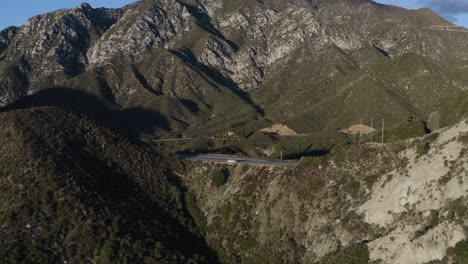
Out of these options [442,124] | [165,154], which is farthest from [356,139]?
[165,154]

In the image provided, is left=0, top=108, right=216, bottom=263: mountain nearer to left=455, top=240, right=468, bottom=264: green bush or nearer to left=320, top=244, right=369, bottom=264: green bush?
left=320, top=244, right=369, bottom=264: green bush

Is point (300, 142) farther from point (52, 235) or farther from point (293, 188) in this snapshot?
point (52, 235)

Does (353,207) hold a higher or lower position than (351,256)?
higher

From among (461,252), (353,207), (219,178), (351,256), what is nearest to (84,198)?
(219,178)

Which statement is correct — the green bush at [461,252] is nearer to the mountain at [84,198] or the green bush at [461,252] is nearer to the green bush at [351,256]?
the green bush at [351,256]

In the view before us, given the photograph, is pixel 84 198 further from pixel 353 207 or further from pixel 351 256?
pixel 351 256

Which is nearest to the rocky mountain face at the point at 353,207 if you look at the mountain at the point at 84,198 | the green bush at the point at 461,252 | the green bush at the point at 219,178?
the green bush at the point at 461,252

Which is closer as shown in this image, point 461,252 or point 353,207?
point 461,252
